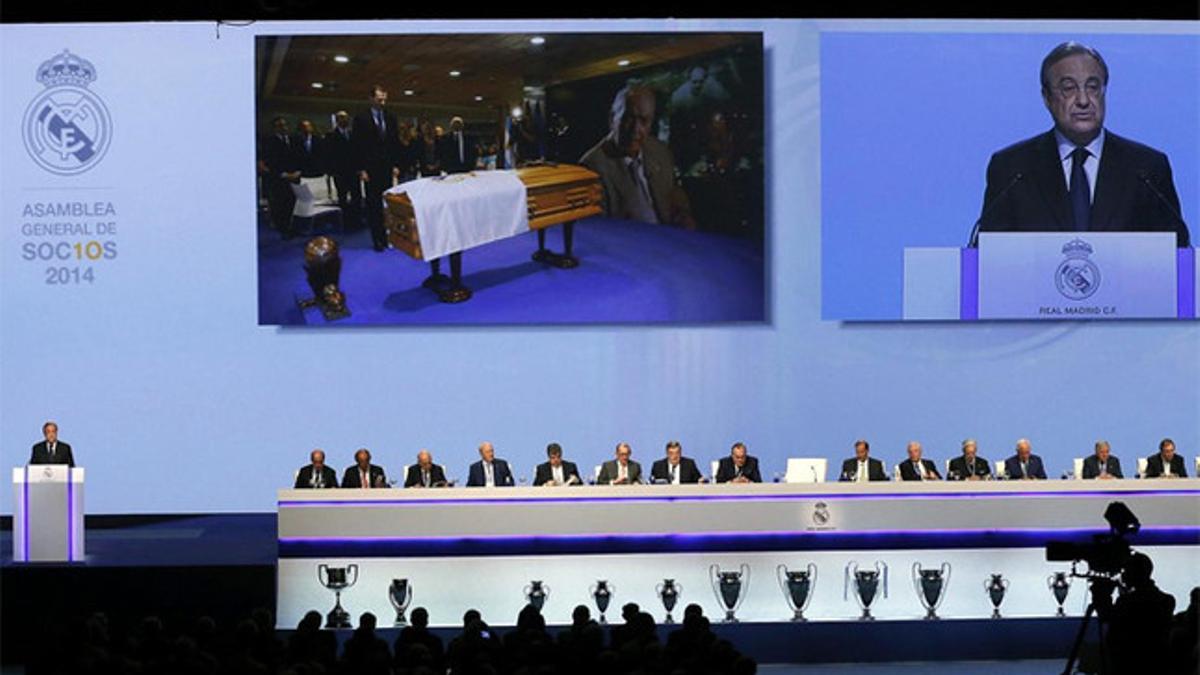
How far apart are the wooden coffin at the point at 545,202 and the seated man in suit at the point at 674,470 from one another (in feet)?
8.51

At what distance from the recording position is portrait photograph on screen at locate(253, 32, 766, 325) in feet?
46.7

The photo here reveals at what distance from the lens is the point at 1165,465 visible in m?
12.7

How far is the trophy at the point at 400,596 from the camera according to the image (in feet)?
36.2

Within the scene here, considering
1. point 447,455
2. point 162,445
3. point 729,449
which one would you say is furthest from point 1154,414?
point 162,445

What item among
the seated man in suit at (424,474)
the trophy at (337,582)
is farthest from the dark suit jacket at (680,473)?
the trophy at (337,582)

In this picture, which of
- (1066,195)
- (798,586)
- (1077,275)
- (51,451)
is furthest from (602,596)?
(1066,195)

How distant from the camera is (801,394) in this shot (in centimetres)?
1455

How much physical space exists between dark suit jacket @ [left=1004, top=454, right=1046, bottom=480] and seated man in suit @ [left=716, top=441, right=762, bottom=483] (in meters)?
1.61

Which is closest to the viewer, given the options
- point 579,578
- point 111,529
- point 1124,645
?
point 1124,645

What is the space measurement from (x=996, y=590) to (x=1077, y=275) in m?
4.03

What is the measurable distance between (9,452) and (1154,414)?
840 centimetres

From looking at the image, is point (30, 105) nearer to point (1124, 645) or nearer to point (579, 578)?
point (579, 578)

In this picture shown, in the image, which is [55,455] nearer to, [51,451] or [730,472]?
[51,451]

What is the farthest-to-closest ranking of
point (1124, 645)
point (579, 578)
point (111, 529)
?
point (111, 529), point (579, 578), point (1124, 645)
